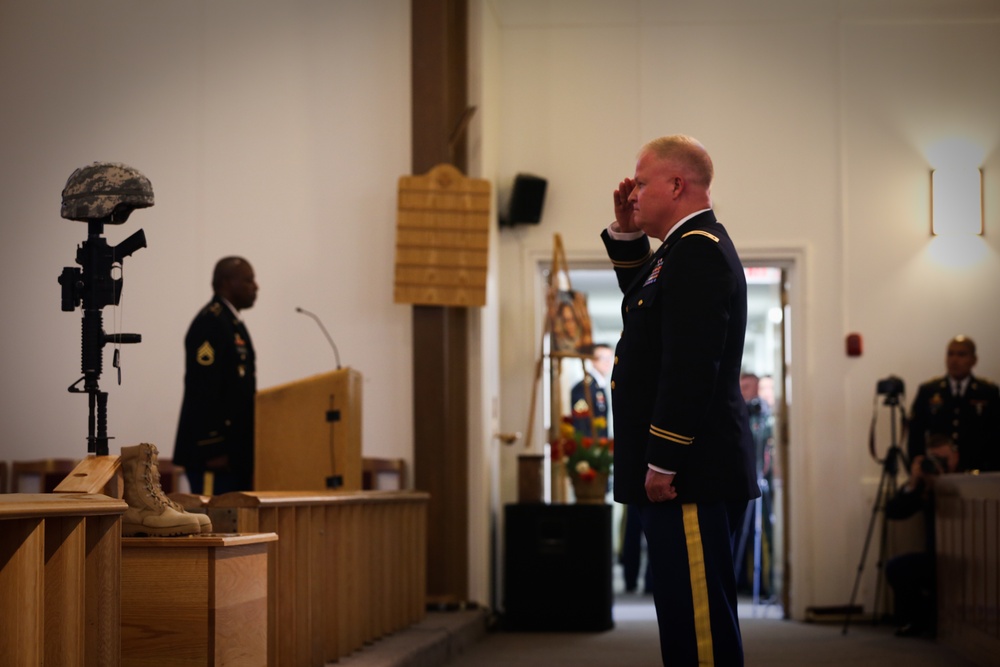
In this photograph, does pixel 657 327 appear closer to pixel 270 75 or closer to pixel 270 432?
pixel 270 432

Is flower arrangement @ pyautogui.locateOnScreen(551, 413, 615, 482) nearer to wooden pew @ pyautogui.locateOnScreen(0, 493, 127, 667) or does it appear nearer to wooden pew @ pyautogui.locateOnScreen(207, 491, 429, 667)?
wooden pew @ pyautogui.locateOnScreen(207, 491, 429, 667)

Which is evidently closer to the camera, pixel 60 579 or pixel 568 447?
pixel 60 579

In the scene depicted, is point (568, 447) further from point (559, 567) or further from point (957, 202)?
point (957, 202)

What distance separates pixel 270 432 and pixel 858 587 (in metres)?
3.91

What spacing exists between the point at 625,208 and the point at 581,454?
4.20 meters

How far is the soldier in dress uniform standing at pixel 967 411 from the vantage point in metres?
6.84

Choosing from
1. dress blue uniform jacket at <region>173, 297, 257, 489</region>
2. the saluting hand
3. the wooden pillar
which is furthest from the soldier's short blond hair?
the wooden pillar

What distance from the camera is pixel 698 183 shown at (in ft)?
9.69

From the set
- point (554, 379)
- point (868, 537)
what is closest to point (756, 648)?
point (868, 537)

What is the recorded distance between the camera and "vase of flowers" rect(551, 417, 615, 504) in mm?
7094

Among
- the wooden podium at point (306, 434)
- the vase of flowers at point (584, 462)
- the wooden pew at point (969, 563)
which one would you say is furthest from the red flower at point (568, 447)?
the wooden podium at point (306, 434)

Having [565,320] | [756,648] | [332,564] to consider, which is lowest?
[756,648]

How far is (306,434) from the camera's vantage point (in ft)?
16.2

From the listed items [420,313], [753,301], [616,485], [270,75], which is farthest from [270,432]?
[753,301]
